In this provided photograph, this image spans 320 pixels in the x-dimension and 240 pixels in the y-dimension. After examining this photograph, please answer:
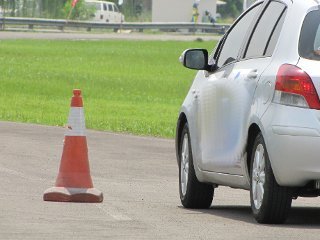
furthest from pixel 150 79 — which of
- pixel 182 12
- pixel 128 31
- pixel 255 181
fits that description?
pixel 182 12

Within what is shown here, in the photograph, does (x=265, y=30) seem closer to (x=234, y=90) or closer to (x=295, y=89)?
(x=234, y=90)

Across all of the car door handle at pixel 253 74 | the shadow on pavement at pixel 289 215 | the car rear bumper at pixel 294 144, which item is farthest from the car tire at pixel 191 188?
the car rear bumper at pixel 294 144

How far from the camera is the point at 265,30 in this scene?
1085 centimetres

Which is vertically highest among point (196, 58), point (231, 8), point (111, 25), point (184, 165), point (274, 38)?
point (274, 38)

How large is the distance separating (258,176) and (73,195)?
76.2 inches

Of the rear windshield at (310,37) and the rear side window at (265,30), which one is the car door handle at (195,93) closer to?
the rear side window at (265,30)

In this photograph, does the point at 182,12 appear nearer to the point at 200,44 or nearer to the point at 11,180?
the point at 200,44

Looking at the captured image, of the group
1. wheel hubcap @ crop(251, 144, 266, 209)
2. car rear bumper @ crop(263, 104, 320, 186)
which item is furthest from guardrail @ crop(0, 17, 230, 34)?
car rear bumper @ crop(263, 104, 320, 186)

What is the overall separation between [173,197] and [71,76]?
2903 cm

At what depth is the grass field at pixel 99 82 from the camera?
2778 cm

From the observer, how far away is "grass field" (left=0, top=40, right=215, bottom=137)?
27.8 metres

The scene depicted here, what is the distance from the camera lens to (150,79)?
140 feet

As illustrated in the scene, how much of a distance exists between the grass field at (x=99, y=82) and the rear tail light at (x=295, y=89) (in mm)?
13672

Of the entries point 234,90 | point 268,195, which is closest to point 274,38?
point 234,90
